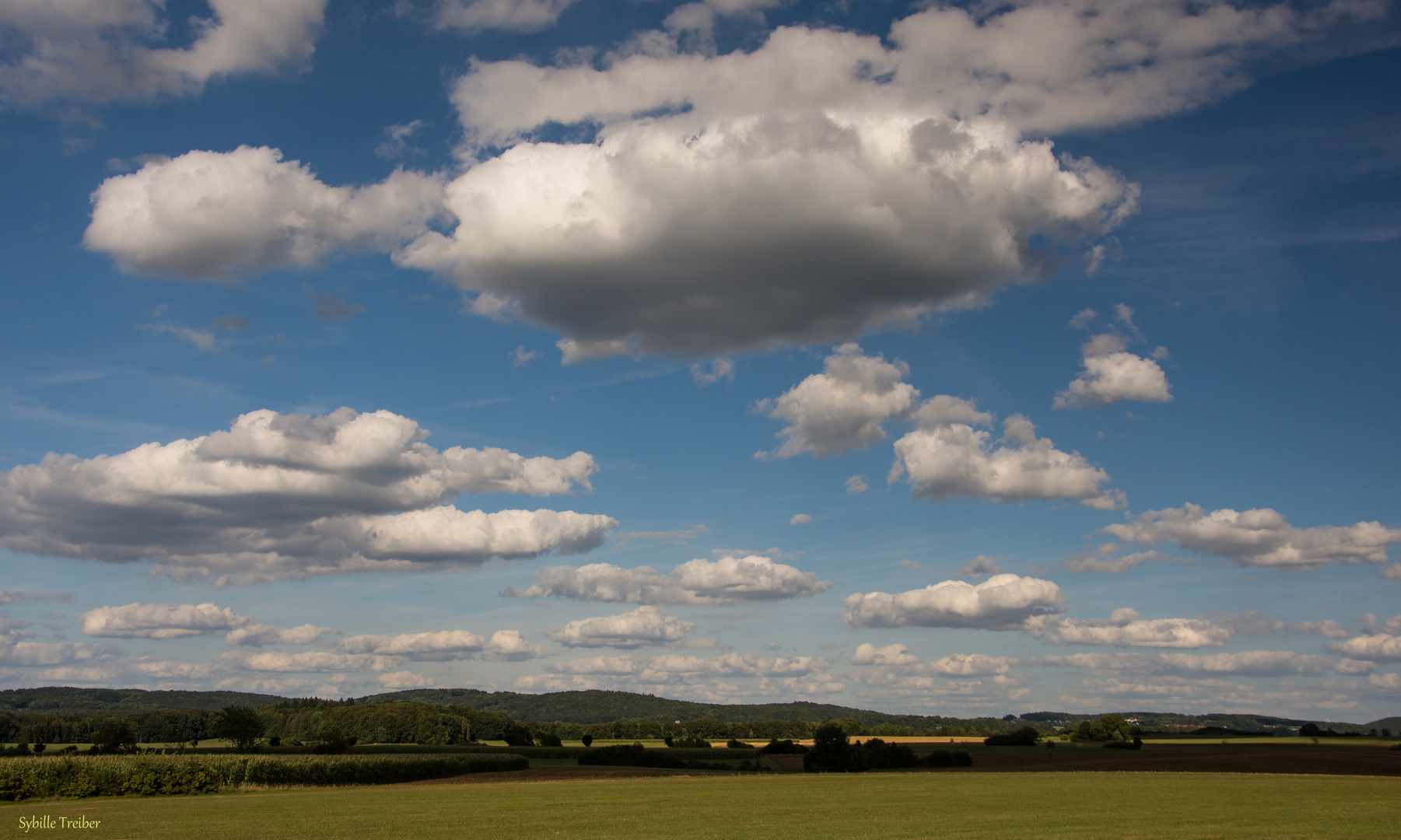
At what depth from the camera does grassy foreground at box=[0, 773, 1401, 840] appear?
32.6 metres

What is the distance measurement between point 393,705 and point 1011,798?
511 feet

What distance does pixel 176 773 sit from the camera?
196 ft

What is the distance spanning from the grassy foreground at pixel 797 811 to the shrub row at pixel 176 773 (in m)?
3.45

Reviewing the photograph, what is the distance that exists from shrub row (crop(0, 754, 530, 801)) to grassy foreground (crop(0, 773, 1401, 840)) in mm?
3450

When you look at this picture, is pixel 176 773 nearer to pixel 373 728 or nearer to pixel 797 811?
pixel 797 811

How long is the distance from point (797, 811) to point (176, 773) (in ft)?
147

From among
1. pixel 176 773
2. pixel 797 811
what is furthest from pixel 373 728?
pixel 797 811

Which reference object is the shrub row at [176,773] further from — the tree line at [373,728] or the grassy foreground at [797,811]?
the tree line at [373,728]

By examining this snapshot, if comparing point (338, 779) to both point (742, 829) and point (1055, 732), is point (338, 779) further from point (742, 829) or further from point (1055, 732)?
point (1055, 732)

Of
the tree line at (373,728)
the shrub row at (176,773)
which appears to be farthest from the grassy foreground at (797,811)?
the tree line at (373,728)

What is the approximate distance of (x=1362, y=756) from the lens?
88.2 meters

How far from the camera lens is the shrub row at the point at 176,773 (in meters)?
54.2

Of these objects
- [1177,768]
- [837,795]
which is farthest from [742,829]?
[1177,768]

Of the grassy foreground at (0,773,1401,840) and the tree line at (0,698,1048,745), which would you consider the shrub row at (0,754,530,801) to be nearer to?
the grassy foreground at (0,773,1401,840)
